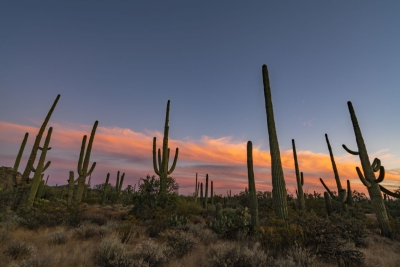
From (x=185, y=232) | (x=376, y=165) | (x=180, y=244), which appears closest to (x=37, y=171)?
(x=185, y=232)

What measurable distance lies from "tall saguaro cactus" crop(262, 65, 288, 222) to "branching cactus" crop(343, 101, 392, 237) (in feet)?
22.1

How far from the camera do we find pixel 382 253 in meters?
7.59

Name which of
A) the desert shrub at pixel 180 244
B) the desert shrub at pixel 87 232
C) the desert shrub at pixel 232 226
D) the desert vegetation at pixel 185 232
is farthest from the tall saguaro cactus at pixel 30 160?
the desert shrub at pixel 232 226

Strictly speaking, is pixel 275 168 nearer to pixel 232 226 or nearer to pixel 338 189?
pixel 232 226

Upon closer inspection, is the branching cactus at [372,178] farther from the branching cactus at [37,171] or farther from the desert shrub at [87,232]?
the branching cactus at [37,171]

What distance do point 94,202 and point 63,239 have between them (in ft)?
76.2

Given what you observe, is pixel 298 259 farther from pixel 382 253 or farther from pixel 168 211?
pixel 168 211

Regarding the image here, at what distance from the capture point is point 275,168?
9.40 meters

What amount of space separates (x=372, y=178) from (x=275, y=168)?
721 cm

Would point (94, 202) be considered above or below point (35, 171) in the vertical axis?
below

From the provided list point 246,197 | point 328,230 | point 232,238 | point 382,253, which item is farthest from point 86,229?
point 246,197

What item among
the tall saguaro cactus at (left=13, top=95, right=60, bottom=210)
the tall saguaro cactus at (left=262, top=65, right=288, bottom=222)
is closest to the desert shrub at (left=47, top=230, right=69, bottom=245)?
the tall saguaro cactus at (left=262, top=65, right=288, bottom=222)

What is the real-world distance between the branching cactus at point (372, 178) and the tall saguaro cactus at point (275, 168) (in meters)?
6.74

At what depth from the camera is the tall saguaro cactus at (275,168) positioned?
8586 millimetres
